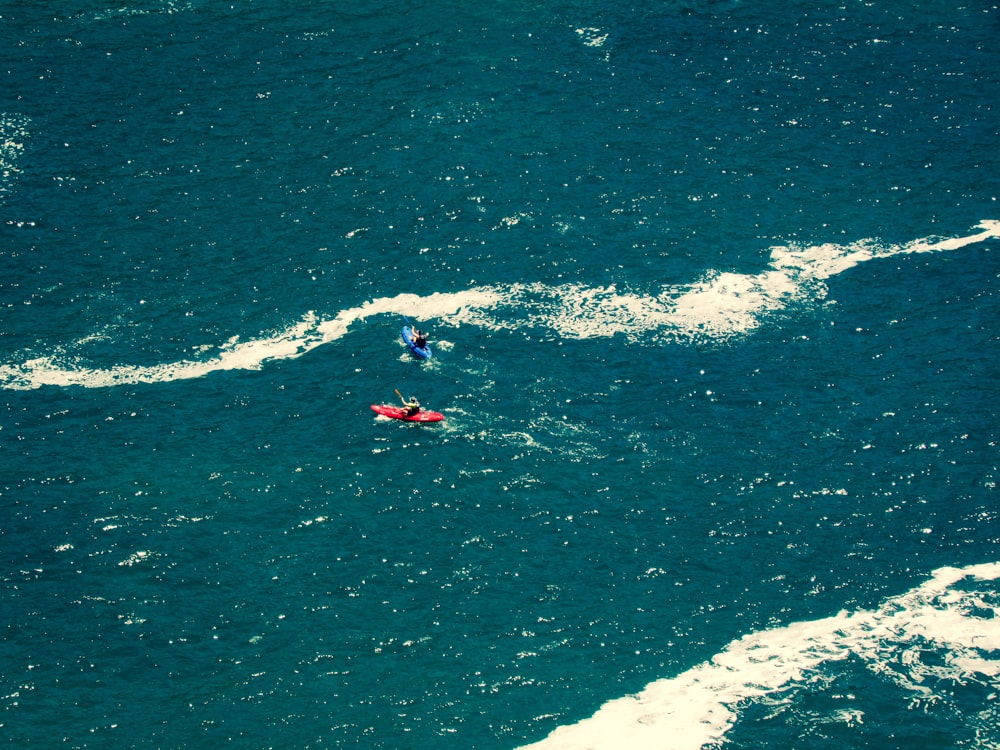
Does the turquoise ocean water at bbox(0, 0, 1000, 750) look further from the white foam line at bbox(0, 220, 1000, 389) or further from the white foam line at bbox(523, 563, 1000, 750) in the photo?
the white foam line at bbox(0, 220, 1000, 389)

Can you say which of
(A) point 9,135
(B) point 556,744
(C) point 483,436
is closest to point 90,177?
(A) point 9,135

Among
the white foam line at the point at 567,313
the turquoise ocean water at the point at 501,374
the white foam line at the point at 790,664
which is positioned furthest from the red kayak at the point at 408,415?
the white foam line at the point at 790,664

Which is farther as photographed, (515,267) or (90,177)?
(90,177)

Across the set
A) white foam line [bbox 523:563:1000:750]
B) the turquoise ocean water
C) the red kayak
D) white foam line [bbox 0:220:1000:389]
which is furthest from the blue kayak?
white foam line [bbox 523:563:1000:750]

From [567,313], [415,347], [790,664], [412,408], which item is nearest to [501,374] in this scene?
[415,347]

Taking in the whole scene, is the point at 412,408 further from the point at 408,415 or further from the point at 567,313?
the point at 567,313

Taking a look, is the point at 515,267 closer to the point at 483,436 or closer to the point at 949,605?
the point at 483,436
